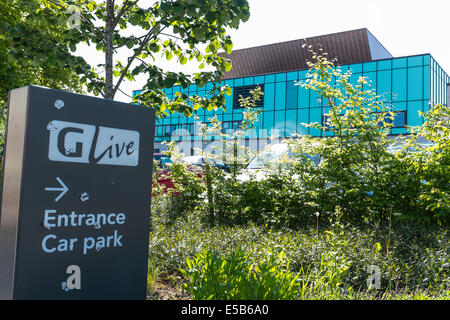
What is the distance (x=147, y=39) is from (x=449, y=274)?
15.1 feet

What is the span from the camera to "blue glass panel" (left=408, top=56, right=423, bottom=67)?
3073 centimetres

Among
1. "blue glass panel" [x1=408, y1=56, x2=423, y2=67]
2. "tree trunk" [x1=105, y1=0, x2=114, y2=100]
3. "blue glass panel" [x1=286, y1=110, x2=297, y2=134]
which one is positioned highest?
"blue glass panel" [x1=408, y1=56, x2=423, y2=67]

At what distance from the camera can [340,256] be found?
4.19 meters

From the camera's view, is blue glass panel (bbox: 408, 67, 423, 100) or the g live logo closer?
the g live logo

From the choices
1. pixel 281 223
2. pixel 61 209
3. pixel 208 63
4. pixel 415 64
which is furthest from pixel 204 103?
pixel 415 64

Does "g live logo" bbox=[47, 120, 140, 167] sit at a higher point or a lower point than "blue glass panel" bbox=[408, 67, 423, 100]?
lower

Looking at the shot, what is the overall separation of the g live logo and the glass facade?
2464 centimetres

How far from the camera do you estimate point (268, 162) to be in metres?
7.14

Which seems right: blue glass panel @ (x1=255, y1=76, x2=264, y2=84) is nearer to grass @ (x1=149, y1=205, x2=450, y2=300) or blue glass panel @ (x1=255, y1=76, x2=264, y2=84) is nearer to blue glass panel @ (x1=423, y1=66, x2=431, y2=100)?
blue glass panel @ (x1=423, y1=66, x2=431, y2=100)

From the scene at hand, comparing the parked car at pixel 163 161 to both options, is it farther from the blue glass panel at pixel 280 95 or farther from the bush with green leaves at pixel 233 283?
the blue glass panel at pixel 280 95

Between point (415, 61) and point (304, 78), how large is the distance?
9.08 meters

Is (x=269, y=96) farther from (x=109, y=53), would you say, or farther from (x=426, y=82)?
(x=109, y=53)

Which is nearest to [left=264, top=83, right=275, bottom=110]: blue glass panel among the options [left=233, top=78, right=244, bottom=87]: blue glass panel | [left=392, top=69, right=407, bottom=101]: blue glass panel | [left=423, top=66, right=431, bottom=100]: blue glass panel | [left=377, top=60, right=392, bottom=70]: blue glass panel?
[left=233, top=78, right=244, bottom=87]: blue glass panel
